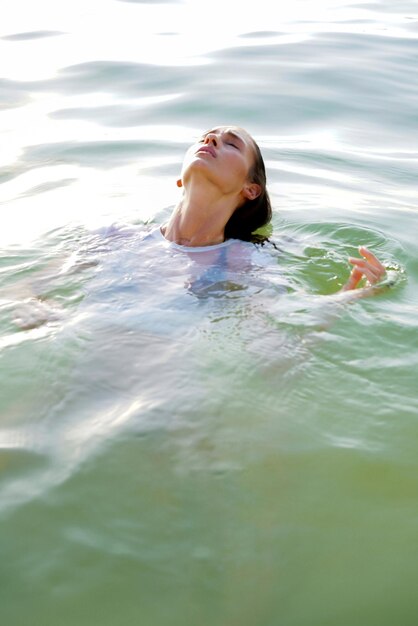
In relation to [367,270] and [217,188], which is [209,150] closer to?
[217,188]

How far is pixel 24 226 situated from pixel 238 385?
2.41 metres

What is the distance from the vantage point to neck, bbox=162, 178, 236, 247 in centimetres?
486

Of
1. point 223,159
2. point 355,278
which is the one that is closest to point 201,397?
point 355,278

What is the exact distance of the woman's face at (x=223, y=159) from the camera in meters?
4.73

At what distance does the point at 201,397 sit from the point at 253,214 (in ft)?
6.70

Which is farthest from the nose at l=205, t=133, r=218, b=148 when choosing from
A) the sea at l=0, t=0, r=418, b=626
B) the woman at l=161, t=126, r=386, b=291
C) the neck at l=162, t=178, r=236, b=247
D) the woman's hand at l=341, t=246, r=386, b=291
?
the woman's hand at l=341, t=246, r=386, b=291

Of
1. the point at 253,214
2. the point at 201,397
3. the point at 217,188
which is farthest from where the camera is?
the point at 253,214

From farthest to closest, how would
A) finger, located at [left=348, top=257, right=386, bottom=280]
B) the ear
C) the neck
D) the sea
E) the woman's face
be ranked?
1. the ear
2. the neck
3. the woman's face
4. finger, located at [left=348, top=257, right=386, bottom=280]
5. the sea

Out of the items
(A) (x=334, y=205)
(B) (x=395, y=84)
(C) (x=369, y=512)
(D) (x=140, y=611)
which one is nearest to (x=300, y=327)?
(C) (x=369, y=512)

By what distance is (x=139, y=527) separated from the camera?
108 inches

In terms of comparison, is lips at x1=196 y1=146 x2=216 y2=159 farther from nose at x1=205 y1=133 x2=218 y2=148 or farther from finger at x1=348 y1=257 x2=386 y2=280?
finger at x1=348 y1=257 x2=386 y2=280

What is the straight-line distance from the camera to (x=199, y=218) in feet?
16.1

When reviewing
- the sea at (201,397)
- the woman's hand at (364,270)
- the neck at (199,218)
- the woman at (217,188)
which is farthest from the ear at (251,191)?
the woman's hand at (364,270)

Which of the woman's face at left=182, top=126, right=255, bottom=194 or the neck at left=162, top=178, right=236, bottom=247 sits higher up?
the woman's face at left=182, top=126, right=255, bottom=194
